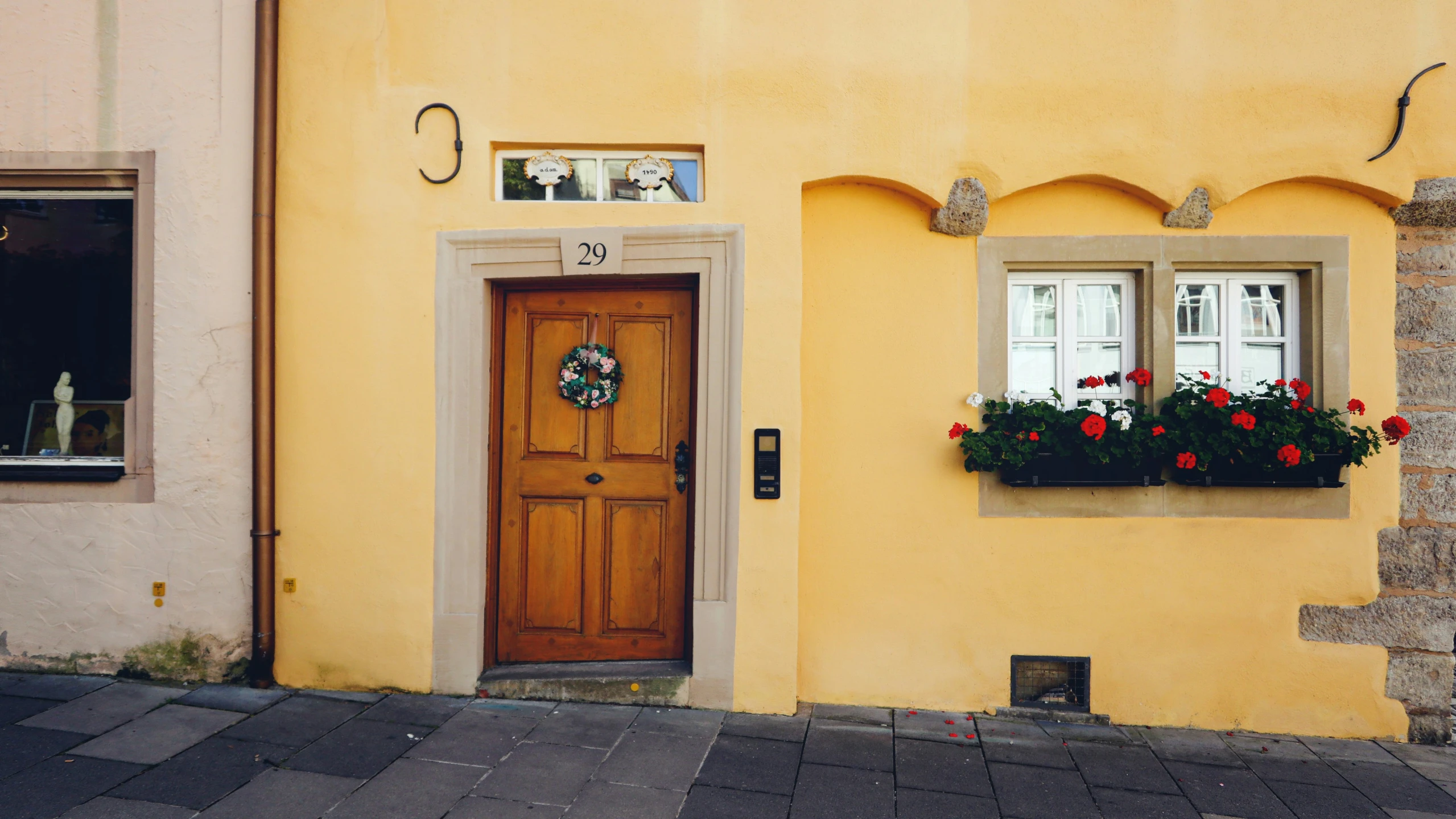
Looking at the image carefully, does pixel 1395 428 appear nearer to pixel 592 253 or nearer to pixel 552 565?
pixel 592 253

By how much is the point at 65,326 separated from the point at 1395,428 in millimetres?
7301

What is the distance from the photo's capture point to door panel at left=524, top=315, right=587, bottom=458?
4.59m

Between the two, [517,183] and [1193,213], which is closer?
[1193,213]

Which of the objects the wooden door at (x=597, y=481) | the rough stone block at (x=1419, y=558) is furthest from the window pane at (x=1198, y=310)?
the wooden door at (x=597, y=481)

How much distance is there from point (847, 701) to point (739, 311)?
7.32 ft

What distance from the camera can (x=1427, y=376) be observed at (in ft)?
13.9

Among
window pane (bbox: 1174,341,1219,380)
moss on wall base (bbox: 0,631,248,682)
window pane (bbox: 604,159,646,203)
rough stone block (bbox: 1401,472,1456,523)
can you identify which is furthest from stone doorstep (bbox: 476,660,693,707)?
rough stone block (bbox: 1401,472,1456,523)

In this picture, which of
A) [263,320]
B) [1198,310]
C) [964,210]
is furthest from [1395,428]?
[263,320]

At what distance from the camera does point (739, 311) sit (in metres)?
4.29

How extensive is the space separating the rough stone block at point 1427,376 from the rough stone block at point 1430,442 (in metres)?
0.07

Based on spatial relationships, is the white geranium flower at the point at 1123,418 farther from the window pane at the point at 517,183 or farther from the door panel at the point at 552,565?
the window pane at the point at 517,183

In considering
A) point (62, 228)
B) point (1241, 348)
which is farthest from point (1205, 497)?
point (62, 228)

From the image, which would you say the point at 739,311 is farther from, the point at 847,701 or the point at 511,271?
the point at 847,701

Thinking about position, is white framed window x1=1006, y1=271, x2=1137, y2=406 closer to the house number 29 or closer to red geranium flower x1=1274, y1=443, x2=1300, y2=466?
red geranium flower x1=1274, y1=443, x2=1300, y2=466
